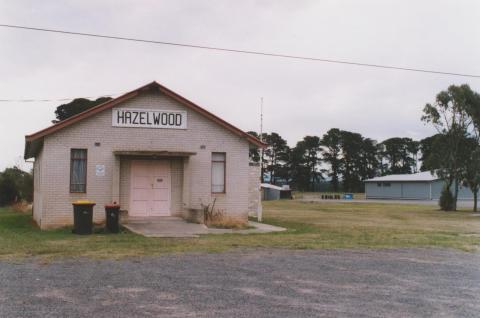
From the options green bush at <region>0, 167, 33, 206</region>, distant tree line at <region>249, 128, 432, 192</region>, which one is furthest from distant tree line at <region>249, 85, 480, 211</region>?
green bush at <region>0, 167, 33, 206</region>

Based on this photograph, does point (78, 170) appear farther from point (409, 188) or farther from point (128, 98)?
point (409, 188)

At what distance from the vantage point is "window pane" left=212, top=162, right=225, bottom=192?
72.8 ft

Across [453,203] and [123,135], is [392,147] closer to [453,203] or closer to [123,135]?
[453,203]

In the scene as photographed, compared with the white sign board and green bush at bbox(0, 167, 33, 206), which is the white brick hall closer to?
the white sign board

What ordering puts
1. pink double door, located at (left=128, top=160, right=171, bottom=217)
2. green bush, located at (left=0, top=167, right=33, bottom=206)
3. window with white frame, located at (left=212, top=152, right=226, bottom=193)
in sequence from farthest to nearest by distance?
green bush, located at (left=0, top=167, right=33, bottom=206) → window with white frame, located at (left=212, top=152, right=226, bottom=193) → pink double door, located at (left=128, top=160, right=171, bottom=217)

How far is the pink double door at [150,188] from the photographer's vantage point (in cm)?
2122

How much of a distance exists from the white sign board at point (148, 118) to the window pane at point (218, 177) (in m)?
2.04

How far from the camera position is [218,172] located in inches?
875

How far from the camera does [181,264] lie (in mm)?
11070

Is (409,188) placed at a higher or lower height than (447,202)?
higher

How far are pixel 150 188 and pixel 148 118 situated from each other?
268 cm

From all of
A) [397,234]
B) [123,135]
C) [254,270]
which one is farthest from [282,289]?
[123,135]

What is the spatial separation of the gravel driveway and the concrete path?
496 cm

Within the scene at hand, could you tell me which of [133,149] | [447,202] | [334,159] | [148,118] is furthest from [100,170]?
[334,159]
